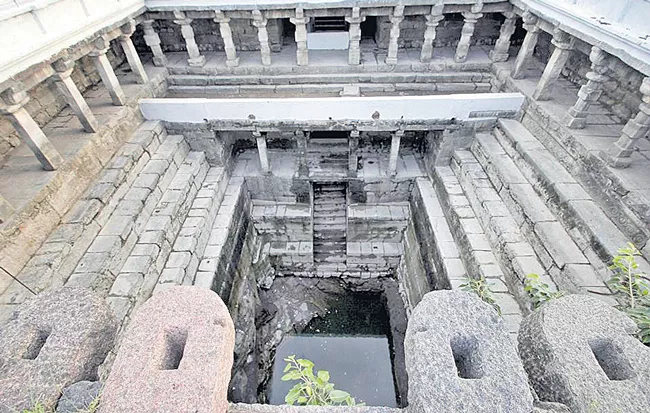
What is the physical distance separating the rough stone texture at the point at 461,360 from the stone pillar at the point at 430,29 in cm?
949

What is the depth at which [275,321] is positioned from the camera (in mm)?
9531

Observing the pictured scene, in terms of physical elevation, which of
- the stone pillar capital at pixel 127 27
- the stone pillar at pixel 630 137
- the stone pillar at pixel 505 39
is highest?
the stone pillar at pixel 505 39

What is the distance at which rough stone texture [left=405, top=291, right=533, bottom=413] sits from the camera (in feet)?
7.22

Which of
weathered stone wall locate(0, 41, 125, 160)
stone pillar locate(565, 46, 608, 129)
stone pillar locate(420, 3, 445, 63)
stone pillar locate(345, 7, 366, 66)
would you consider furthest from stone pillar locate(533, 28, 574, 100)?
weathered stone wall locate(0, 41, 125, 160)

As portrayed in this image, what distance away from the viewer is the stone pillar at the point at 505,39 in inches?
386

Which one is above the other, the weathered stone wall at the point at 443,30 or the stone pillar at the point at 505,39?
the weathered stone wall at the point at 443,30

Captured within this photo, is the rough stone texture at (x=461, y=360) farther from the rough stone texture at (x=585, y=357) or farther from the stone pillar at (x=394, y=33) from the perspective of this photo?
the stone pillar at (x=394, y=33)

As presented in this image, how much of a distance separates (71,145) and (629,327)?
904 cm

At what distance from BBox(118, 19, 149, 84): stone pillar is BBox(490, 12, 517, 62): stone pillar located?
34.1 feet

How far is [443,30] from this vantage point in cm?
1129

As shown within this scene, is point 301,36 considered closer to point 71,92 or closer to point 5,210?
point 71,92

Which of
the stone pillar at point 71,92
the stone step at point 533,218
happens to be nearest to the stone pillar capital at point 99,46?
the stone pillar at point 71,92

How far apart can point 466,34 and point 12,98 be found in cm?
1099

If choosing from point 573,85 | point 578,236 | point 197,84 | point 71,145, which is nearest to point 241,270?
point 71,145
